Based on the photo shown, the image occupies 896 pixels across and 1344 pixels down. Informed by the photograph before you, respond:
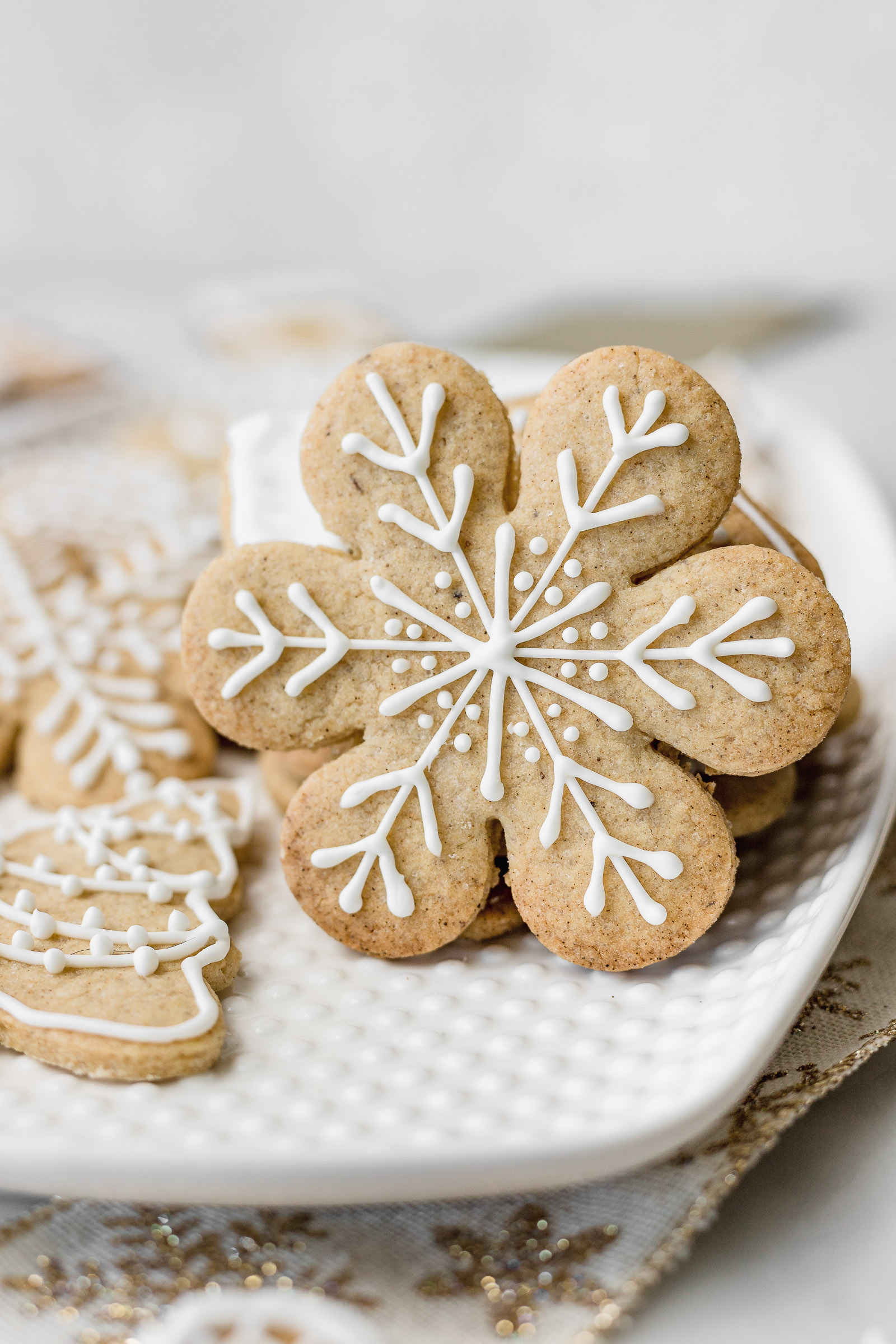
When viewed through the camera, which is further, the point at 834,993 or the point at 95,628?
the point at 95,628

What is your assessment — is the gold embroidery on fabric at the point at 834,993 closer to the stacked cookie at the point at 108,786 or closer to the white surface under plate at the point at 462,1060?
the white surface under plate at the point at 462,1060

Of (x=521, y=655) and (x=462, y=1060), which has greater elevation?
(x=521, y=655)

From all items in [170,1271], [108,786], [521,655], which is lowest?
[170,1271]

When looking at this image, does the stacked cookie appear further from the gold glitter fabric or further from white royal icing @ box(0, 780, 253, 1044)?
the gold glitter fabric

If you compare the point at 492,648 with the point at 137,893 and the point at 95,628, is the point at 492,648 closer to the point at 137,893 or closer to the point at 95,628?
the point at 137,893

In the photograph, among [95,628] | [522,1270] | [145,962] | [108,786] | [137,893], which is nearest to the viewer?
[522,1270]

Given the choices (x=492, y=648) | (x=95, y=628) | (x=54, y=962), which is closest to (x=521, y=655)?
(x=492, y=648)

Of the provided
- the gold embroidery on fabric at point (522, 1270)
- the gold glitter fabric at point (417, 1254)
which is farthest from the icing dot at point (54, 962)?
the gold embroidery on fabric at point (522, 1270)

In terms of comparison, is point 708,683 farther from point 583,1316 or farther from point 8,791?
point 8,791

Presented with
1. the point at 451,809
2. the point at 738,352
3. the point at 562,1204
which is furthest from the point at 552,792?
the point at 738,352
